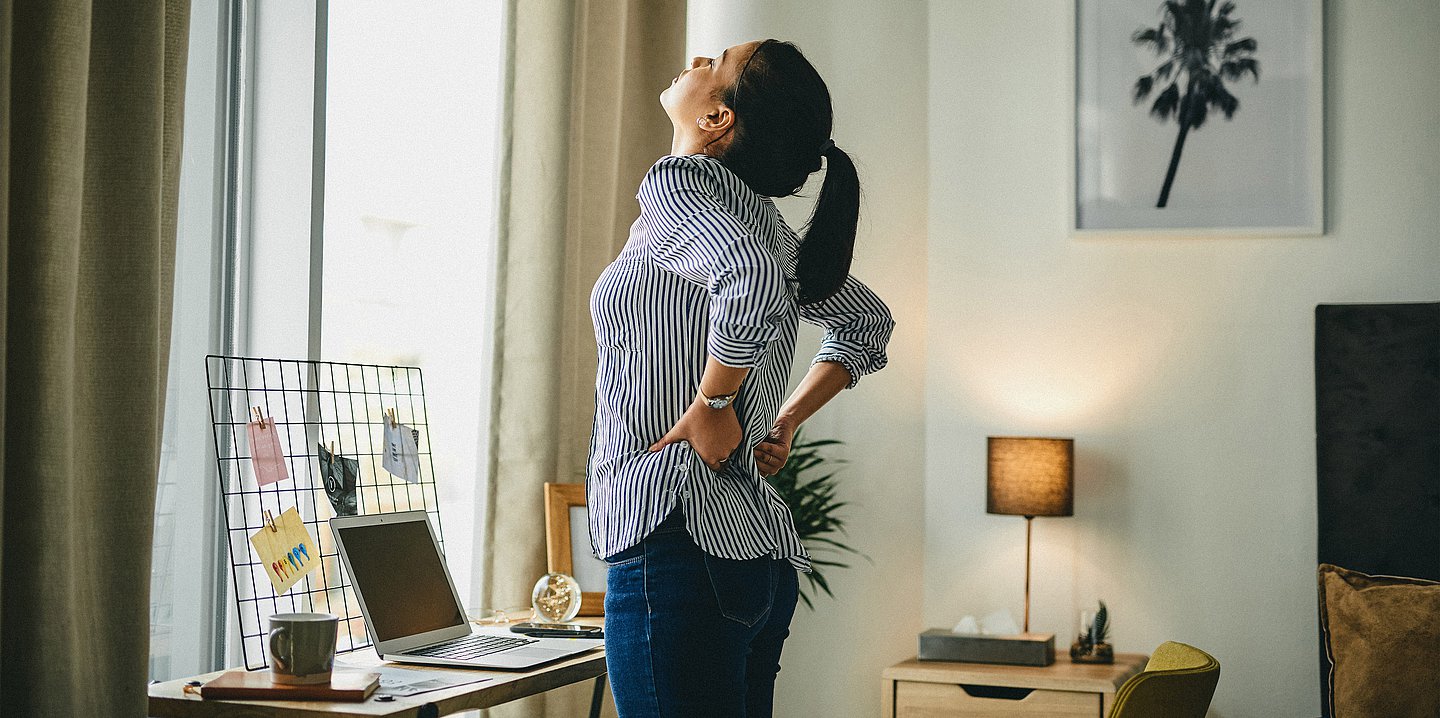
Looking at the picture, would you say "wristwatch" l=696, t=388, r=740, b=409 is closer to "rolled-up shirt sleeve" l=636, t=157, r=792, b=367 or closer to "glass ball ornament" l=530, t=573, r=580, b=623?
"rolled-up shirt sleeve" l=636, t=157, r=792, b=367

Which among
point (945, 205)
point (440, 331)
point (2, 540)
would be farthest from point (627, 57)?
point (2, 540)

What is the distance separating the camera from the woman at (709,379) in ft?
4.10

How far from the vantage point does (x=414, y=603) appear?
2047 mm

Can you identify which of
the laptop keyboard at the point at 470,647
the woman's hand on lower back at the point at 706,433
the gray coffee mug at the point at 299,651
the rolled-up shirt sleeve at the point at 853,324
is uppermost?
the rolled-up shirt sleeve at the point at 853,324

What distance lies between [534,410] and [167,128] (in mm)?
1290

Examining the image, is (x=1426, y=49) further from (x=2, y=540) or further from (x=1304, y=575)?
(x=2, y=540)

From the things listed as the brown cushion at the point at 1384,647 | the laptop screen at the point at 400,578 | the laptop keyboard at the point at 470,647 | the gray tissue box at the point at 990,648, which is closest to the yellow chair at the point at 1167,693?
the laptop keyboard at the point at 470,647

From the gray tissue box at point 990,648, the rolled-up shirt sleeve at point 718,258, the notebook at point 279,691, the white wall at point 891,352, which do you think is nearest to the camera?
the rolled-up shirt sleeve at point 718,258

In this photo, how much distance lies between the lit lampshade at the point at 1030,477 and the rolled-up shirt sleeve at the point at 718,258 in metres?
2.33

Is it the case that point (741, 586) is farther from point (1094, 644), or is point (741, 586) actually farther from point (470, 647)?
point (1094, 644)

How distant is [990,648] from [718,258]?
95.0 inches

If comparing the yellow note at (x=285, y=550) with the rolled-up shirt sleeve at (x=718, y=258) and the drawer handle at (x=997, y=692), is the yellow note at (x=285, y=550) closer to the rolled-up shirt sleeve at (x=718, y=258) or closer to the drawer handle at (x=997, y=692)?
the rolled-up shirt sleeve at (x=718, y=258)

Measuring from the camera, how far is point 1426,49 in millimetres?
3496

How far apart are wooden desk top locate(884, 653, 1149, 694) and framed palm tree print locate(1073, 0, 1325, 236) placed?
126 centimetres
